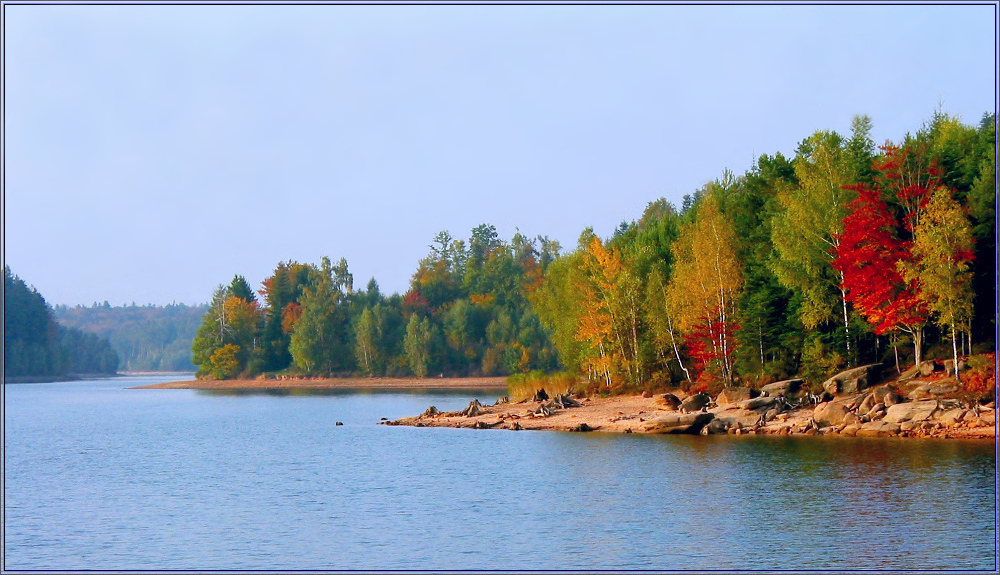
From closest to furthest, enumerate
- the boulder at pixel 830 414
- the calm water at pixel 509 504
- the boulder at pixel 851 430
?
the calm water at pixel 509 504
the boulder at pixel 851 430
the boulder at pixel 830 414

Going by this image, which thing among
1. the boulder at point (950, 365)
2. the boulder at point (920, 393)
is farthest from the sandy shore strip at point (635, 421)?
the boulder at point (950, 365)

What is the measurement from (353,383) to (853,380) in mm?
88847

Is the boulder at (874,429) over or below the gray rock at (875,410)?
below

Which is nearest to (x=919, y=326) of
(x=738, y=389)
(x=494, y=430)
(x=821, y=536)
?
(x=738, y=389)

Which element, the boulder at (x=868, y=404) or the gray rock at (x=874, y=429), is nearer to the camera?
the gray rock at (x=874, y=429)

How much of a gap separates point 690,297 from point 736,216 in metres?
7.06

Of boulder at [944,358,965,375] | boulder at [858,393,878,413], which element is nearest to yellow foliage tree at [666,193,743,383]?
boulder at [858,393,878,413]

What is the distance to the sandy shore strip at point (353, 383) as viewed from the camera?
121 metres

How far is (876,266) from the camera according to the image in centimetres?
4600

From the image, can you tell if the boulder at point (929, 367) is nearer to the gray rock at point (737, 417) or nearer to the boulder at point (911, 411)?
the boulder at point (911, 411)

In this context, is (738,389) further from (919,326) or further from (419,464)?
(419,464)

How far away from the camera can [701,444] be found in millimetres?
41938

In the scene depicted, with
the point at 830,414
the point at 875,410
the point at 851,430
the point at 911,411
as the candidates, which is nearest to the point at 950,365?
the point at 911,411

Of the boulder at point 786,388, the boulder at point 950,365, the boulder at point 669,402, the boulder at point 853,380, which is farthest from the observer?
the boulder at point 669,402
